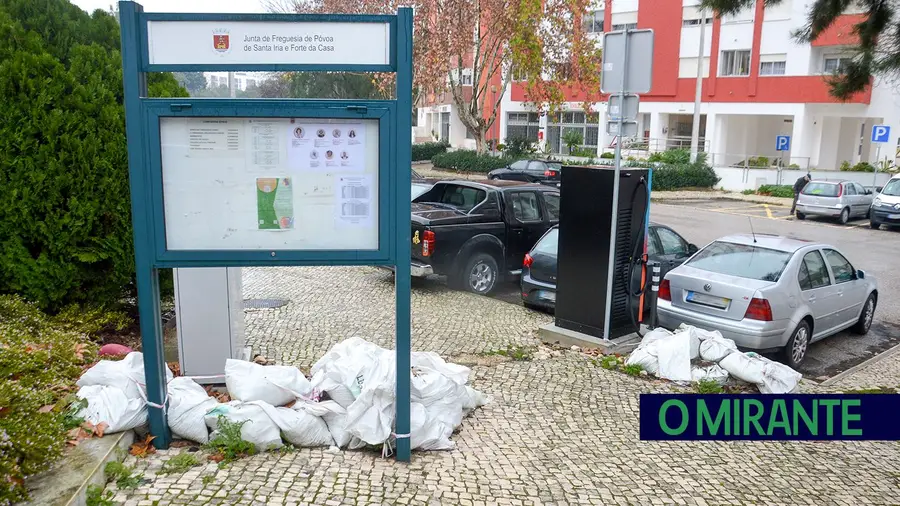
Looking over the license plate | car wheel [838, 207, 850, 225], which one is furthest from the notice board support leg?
car wheel [838, 207, 850, 225]

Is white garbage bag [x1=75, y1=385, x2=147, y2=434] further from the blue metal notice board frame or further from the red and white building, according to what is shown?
the red and white building

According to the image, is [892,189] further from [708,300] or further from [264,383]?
[264,383]

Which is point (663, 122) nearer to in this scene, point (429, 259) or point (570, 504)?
point (429, 259)

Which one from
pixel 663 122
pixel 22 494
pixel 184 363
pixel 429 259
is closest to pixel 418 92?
pixel 663 122

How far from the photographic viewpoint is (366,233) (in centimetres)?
455

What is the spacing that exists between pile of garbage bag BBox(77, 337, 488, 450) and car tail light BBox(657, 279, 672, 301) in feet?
14.6

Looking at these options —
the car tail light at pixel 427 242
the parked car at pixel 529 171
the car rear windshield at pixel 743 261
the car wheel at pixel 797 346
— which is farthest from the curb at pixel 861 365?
the parked car at pixel 529 171

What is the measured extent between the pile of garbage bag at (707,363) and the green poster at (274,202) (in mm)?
4218

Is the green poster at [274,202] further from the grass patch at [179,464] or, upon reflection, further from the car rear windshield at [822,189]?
the car rear windshield at [822,189]

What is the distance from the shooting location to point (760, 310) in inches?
322

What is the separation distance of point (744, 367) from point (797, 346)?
202 cm

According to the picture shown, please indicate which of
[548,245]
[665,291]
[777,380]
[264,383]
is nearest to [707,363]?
[777,380]

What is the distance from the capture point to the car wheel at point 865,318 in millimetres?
10266

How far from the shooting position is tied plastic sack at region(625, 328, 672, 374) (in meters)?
7.28
